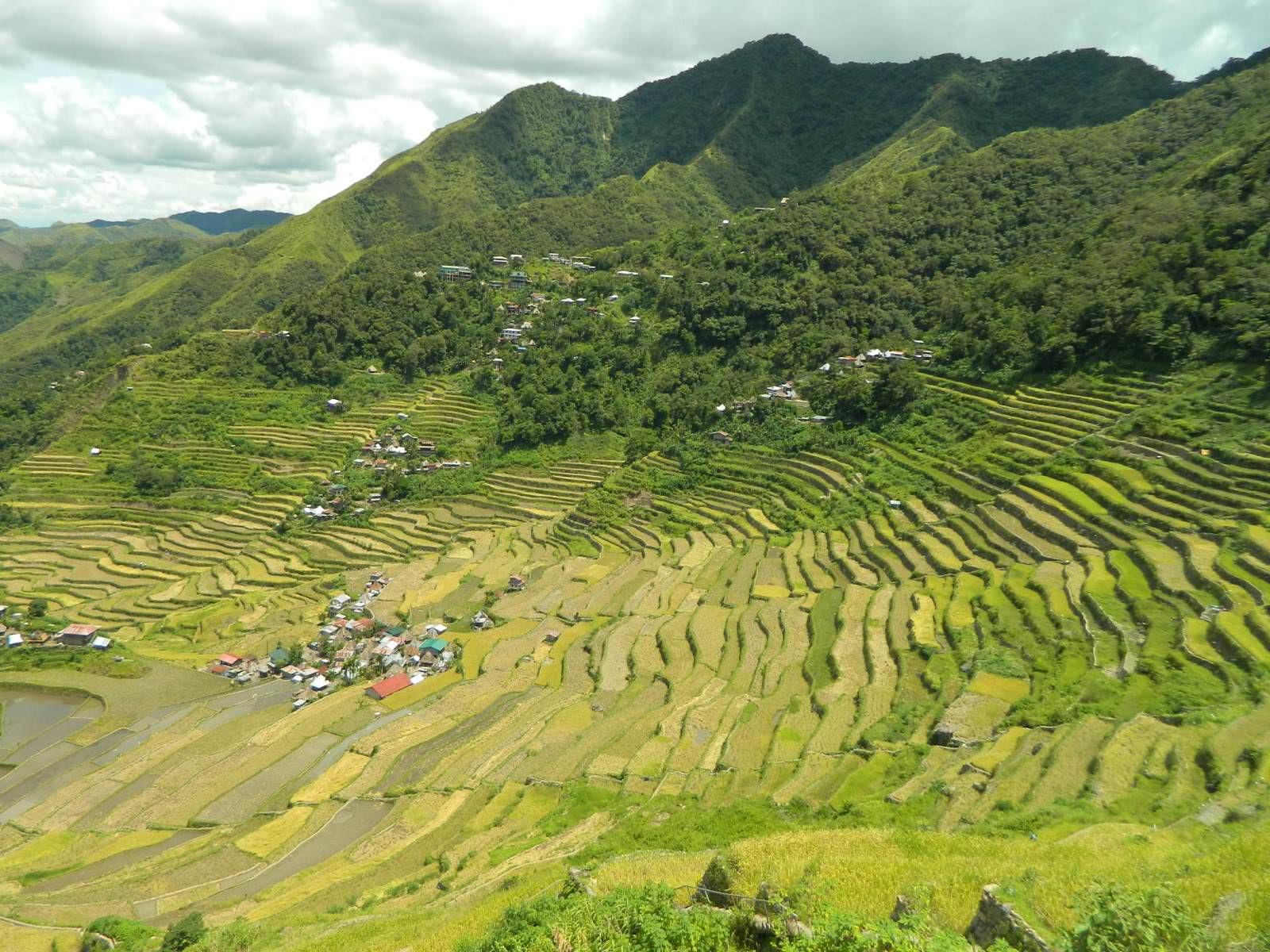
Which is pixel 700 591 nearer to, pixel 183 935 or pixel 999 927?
pixel 183 935

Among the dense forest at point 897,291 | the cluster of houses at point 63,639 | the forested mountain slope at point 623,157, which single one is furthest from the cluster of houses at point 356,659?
the forested mountain slope at point 623,157

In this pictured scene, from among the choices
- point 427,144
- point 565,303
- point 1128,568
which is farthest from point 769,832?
point 427,144

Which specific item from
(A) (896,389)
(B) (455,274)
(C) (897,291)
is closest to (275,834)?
(A) (896,389)

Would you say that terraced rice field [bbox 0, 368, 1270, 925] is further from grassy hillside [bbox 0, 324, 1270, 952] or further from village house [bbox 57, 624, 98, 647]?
village house [bbox 57, 624, 98, 647]

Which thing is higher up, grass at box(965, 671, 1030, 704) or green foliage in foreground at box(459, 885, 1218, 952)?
green foliage in foreground at box(459, 885, 1218, 952)

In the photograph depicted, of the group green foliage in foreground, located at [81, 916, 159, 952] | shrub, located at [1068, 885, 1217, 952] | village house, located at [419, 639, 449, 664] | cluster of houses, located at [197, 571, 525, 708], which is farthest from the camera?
village house, located at [419, 639, 449, 664]

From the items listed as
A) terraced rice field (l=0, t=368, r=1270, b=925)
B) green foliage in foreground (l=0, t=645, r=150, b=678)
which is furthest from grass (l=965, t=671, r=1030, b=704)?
green foliage in foreground (l=0, t=645, r=150, b=678)

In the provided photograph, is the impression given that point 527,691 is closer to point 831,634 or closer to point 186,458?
point 831,634
